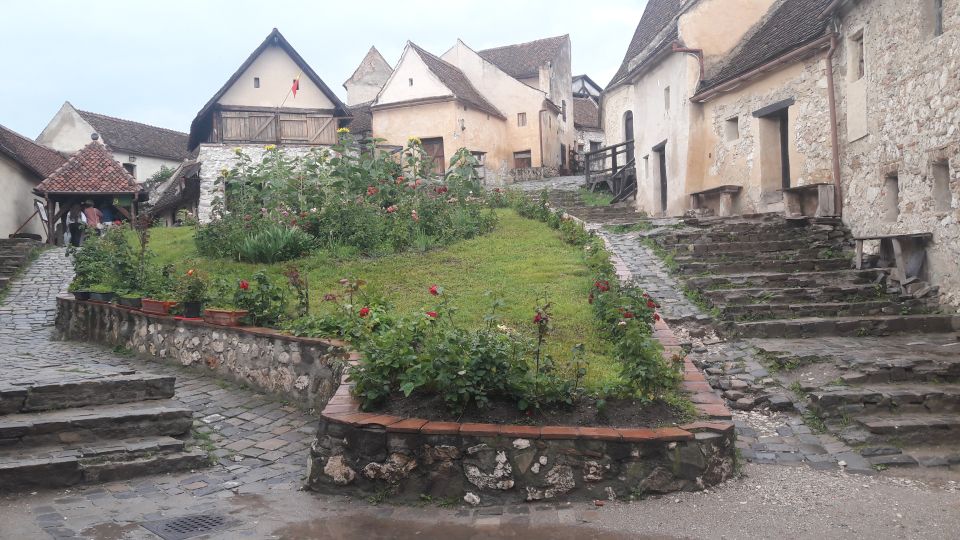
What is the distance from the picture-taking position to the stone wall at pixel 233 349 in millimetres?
6672

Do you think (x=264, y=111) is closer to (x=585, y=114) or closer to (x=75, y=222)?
(x=75, y=222)

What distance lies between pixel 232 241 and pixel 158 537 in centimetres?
840

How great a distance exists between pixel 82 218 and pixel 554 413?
24176 millimetres

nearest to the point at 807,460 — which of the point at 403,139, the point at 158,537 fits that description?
the point at 158,537

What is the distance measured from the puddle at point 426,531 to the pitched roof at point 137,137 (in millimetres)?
36034

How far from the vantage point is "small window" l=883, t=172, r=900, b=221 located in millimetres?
10891

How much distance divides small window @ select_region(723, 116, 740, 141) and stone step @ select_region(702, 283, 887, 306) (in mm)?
7336

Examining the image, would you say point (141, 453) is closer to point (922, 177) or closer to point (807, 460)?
point (807, 460)

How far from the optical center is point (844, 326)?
8.94m

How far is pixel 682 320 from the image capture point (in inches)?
368

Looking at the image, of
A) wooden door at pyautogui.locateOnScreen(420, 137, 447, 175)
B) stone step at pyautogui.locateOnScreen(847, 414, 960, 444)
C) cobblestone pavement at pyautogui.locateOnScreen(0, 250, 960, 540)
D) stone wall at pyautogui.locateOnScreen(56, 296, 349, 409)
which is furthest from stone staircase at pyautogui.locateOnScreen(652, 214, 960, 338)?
wooden door at pyautogui.locateOnScreen(420, 137, 447, 175)

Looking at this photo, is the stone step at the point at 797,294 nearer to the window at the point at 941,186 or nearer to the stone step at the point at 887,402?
the window at the point at 941,186

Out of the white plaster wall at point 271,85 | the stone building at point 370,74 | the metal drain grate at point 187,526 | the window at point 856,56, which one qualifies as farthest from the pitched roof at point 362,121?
the metal drain grate at point 187,526

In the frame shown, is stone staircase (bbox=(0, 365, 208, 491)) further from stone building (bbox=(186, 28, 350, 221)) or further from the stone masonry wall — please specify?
stone building (bbox=(186, 28, 350, 221))
